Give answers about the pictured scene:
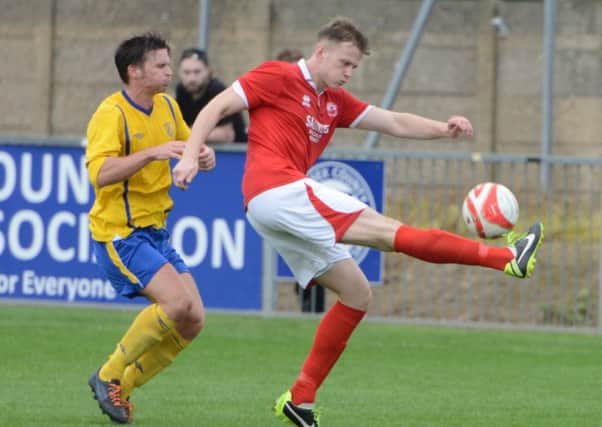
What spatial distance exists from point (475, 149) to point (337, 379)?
7200mm

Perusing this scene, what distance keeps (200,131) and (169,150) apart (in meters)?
0.28

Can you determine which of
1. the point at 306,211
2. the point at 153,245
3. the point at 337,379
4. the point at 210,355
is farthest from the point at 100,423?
the point at 210,355

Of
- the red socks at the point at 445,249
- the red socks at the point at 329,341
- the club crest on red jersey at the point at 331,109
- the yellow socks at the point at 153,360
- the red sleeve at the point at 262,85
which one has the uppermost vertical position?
the red sleeve at the point at 262,85

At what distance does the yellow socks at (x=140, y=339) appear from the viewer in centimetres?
806

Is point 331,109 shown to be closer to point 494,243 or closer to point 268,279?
point 268,279

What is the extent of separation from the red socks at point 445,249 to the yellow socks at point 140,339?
137 centimetres

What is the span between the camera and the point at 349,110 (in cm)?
833

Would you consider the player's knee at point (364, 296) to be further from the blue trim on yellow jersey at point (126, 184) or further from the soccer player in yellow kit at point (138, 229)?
the blue trim on yellow jersey at point (126, 184)

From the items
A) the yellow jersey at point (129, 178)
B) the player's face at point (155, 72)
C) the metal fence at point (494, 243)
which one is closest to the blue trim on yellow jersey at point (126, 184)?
the yellow jersey at point (129, 178)

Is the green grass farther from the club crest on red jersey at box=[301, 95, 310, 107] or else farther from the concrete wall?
the concrete wall

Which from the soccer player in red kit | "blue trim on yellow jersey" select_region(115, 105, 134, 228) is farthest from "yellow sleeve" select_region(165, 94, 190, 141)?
the soccer player in red kit

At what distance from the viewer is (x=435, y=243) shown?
742 centimetres

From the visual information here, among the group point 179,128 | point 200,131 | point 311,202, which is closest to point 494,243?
point 179,128

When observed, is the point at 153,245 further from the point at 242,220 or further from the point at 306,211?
the point at 242,220
